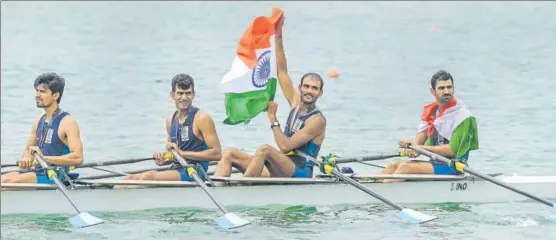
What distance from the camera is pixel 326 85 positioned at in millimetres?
25828

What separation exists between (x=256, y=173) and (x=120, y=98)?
12.1 m

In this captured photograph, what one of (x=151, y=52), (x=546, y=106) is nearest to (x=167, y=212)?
(x=546, y=106)

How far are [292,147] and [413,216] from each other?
141 centimetres

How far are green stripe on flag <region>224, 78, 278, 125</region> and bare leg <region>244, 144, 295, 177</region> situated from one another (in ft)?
2.75

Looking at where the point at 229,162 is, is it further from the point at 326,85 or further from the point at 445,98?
the point at 326,85

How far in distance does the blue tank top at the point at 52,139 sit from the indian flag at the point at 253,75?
6.21 ft

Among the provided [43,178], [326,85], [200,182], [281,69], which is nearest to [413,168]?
[281,69]

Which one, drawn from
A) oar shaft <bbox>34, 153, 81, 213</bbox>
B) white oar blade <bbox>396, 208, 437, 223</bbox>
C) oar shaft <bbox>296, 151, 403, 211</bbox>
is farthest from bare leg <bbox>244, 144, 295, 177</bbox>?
oar shaft <bbox>34, 153, 81, 213</bbox>

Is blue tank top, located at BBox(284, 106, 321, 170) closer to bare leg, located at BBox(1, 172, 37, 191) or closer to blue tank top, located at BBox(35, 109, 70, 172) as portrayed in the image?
blue tank top, located at BBox(35, 109, 70, 172)

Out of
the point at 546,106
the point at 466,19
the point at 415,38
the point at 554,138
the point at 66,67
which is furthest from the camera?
the point at 466,19

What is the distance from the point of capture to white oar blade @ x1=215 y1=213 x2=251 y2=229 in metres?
11.8

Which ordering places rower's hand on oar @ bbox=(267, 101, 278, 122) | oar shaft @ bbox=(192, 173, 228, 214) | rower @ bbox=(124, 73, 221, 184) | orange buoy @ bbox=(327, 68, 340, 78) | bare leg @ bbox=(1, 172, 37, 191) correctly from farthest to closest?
orange buoy @ bbox=(327, 68, 340, 78)
rower's hand on oar @ bbox=(267, 101, 278, 122)
rower @ bbox=(124, 73, 221, 184)
bare leg @ bbox=(1, 172, 37, 191)
oar shaft @ bbox=(192, 173, 228, 214)

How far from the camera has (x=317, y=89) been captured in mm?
12664

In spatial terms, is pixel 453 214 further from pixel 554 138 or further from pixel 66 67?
pixel 66 67
